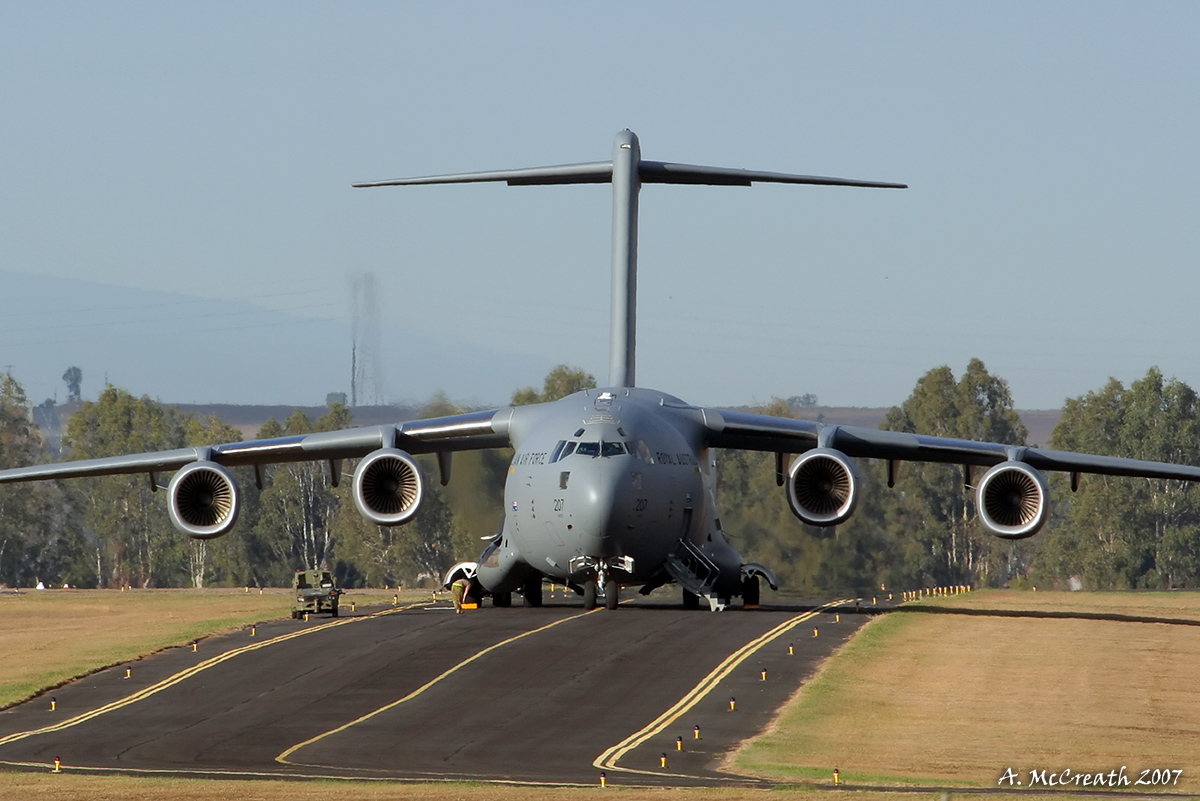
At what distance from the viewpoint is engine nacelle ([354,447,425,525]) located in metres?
31.8

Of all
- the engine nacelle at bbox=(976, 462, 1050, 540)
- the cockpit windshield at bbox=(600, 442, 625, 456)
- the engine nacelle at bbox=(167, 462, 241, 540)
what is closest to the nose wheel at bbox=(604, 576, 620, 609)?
the cockpit windshield at bbox=(600, 442, 625, 456)

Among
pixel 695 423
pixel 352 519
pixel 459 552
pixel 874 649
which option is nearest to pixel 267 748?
pixel 874 649

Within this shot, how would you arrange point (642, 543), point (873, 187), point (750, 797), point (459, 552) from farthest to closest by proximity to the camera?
point (459, 552) < point (873, 187) < point (642, 543) < point (750, 797)

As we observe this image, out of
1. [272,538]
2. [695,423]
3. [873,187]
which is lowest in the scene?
[272,538]

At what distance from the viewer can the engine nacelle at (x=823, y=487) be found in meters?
30.9

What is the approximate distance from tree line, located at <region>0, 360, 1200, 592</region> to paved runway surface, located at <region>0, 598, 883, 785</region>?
99.9 ft

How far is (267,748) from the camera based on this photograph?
2033 centimetres

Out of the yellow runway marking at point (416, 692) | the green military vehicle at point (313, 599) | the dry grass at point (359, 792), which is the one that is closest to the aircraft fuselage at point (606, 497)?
the yellow runway marking at point (416, 692)

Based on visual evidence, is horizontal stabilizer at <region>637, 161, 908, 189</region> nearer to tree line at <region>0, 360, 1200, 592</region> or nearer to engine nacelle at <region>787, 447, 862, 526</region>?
engine nacelle at <region>787, 447, 862, 526</region>

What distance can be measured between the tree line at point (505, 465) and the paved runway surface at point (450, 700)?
30443mm

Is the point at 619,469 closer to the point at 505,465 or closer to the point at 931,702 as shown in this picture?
the point at 931,702

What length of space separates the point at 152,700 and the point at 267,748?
452cm

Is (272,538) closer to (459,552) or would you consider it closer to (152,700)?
(459,552)

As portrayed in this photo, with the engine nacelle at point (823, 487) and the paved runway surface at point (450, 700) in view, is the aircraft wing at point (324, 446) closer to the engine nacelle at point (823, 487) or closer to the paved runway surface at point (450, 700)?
the paved runway surface at point (450, 700)
